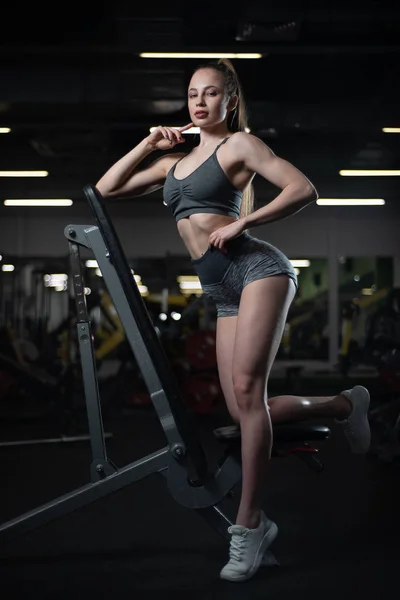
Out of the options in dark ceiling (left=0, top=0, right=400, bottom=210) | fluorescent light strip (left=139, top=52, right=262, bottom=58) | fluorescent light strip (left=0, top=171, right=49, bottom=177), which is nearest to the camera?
dark ceiling (left=0, top=0, right=400, bottom=210)

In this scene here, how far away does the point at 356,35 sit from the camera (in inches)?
227

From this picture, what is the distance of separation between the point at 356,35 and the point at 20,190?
4.42 metres

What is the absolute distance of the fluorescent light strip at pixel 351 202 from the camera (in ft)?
30.0

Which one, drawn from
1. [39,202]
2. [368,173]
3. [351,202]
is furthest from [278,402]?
[351,202]

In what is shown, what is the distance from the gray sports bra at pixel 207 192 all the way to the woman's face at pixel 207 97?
0.08m

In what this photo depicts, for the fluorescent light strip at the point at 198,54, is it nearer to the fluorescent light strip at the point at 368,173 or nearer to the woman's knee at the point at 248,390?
the fluorescent light strip at the point at 368,173

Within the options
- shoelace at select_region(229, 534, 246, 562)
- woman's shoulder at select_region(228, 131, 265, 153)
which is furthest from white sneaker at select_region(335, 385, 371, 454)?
woman's shoulder at select_region(228, 131, 265, 153)

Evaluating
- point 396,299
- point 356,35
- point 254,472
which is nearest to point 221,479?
point 254,472

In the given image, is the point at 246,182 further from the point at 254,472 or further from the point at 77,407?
the point at 77,407

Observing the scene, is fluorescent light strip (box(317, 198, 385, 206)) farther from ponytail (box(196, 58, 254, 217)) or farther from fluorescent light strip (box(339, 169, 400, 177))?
ponytail (box(196, 58, 254, 217))

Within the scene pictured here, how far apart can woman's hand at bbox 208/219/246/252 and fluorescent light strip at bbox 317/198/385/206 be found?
7413mm

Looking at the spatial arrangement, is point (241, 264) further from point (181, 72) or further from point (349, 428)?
point (181, 72)

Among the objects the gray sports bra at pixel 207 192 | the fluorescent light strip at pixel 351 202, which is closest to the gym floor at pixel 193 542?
the gray sports bra at pixel 207 192

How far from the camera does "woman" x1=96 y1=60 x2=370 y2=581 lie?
1903 mm
